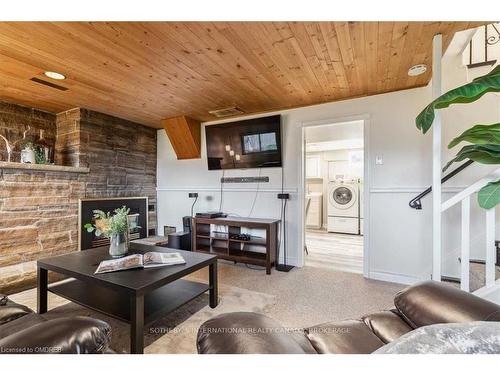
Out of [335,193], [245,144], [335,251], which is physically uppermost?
[245,144]

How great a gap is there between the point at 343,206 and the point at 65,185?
5.26 meters

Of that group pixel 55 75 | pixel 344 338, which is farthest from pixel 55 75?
pixel 344 338

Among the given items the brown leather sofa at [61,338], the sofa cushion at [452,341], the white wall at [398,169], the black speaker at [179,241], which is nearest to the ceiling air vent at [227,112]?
the white wall at [398,169]

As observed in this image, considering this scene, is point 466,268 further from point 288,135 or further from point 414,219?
point 288,135

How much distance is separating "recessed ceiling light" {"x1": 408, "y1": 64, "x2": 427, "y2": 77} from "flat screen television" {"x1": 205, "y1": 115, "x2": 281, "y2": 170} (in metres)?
1.55

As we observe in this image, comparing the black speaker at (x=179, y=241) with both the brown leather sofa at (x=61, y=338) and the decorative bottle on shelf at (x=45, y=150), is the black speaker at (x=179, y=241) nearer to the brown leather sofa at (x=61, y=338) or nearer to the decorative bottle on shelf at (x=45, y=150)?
the decorative bottle on shelf at (x=45, y=150)

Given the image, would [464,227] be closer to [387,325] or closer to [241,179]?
[387,325]

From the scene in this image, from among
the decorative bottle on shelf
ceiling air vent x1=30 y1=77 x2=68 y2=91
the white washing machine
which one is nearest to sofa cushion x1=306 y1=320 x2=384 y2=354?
ceiling air vent x1=30 y1=77 x2=68 y2=91

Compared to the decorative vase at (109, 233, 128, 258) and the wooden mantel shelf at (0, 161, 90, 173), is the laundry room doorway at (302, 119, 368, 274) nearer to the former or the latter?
the decorative vase at (109, 233, 128, 258)

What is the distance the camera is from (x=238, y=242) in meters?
3.41

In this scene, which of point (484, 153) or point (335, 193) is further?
point (335, 193)

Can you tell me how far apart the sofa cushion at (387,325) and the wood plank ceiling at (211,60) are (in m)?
1.81
